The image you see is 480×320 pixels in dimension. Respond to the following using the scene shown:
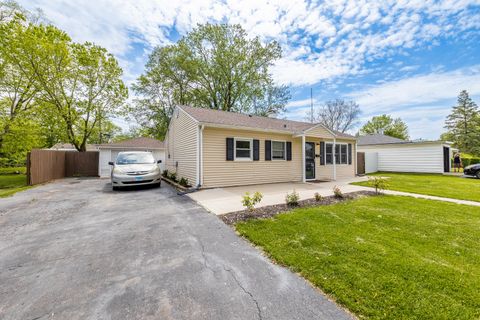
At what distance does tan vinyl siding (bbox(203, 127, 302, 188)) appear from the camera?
26.7 feet

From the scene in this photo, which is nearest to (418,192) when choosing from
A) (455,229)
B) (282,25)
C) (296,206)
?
(455,229)

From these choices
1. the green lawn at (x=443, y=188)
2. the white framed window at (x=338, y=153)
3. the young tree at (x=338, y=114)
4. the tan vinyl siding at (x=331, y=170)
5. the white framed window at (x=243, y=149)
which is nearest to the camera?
the green lawn at (x=443, y=188)

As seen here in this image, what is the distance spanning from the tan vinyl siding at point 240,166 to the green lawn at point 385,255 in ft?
14.0

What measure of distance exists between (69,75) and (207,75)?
38.3ft

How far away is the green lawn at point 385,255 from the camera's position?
1.84 metres

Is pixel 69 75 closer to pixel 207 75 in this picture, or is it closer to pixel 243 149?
pixel 207 75

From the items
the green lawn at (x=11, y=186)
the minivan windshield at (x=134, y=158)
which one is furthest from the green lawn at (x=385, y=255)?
the green lawn at (x=11, y=186)

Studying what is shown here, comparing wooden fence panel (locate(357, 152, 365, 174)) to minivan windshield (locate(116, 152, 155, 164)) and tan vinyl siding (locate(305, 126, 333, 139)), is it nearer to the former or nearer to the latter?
tan vinyl siding (locate(305, 126, 333, 139))

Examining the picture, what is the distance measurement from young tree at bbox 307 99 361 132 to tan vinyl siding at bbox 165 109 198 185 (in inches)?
1052

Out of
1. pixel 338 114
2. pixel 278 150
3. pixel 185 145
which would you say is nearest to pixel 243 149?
pixel 278 150

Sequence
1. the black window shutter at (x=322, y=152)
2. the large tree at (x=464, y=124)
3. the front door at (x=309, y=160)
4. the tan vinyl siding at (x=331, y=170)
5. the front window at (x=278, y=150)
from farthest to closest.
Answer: the large tree at (x=464, y=124)
the black window shutter at (x=322, y=152)
the tan vinyl siding at (x=331, y=170)
the front door at (x=309, y=160)
the front window at (x=278, y=150)

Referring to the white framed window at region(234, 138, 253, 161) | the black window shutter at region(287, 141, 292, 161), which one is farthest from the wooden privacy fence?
the black window shutter at region(287, 141, 292, 161)

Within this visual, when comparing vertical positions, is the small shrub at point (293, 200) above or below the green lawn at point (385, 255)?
above

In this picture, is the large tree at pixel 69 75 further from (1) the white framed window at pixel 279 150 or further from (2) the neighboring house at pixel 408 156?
(2) the neighboring house at pixel 408 156
